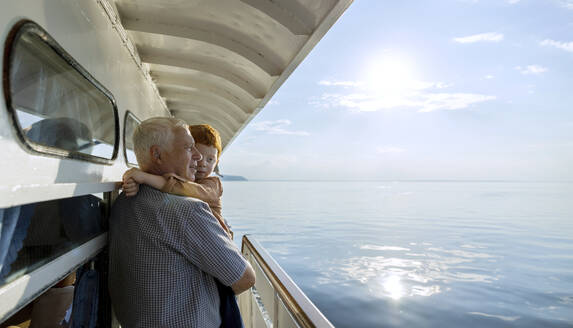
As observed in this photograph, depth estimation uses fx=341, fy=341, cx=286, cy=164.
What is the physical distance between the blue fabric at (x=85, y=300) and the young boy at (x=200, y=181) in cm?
45

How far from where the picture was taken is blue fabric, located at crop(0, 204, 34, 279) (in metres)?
0.90

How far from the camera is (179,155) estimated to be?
140 cm

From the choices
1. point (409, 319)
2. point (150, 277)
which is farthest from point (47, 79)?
point (409, 319)

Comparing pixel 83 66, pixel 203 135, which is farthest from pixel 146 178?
pixel 83 66

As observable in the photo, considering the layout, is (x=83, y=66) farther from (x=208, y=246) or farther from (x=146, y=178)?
(x=208, y=246)

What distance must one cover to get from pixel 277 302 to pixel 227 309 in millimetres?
398

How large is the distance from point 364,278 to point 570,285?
23.4 ft

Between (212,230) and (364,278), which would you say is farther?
(364,278)

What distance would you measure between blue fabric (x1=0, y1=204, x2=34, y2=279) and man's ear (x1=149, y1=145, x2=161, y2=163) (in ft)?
1.44

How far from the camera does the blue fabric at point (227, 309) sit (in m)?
1.37

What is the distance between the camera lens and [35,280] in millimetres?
994

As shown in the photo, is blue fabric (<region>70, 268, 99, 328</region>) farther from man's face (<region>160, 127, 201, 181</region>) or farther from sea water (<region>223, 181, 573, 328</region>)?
sea water (<region>223, 181, 573, 328</region>)

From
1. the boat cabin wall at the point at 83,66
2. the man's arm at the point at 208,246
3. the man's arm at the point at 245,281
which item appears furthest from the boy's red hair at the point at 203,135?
the man's arm at the point at 245,281

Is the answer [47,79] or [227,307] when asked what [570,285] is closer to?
[227,307]
